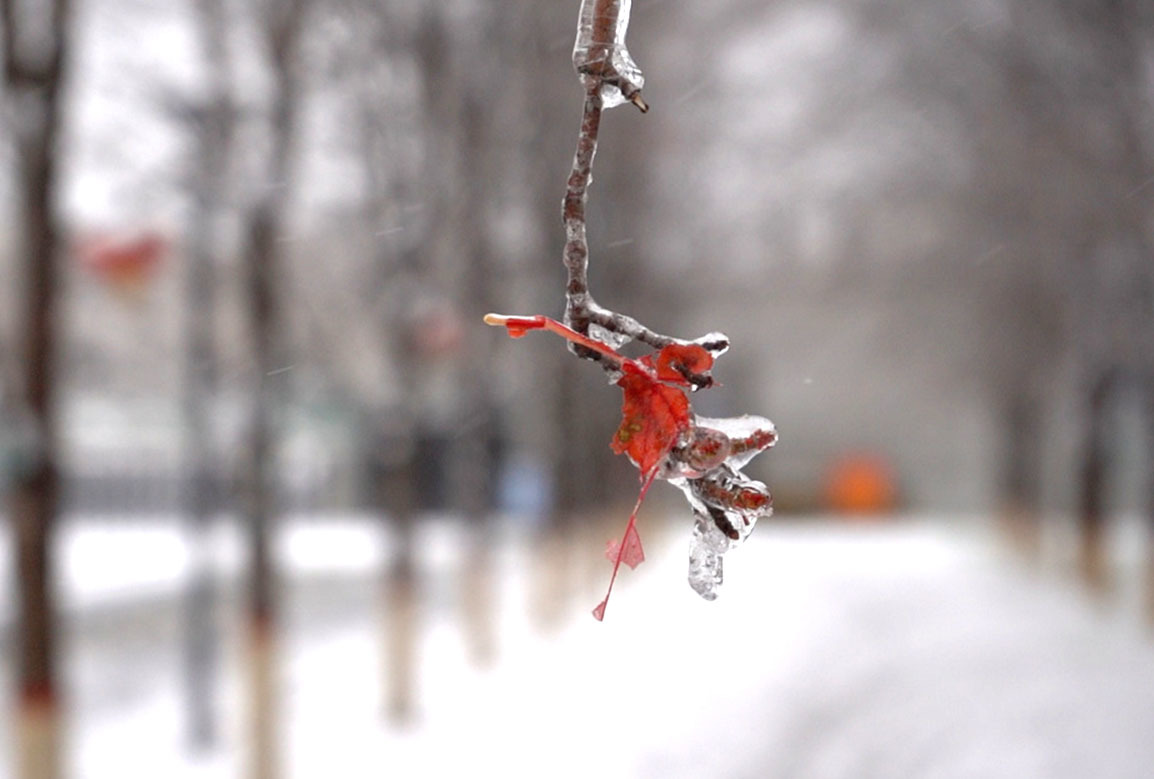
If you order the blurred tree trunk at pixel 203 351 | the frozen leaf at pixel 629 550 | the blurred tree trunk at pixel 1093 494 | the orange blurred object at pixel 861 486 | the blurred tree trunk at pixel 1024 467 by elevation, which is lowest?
the orange blurred object at pixel 861 486

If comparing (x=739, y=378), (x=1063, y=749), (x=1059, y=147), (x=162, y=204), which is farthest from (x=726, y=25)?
(x=739, y=378)

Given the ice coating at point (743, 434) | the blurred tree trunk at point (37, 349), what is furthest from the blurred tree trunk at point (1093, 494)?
the ice coating at point (743, 434)

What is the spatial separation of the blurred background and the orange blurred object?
36.3 feet

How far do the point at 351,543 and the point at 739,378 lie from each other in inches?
416

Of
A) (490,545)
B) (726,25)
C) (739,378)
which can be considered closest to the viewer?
(490,545)

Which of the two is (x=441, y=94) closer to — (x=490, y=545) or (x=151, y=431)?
(x=490, y=545)

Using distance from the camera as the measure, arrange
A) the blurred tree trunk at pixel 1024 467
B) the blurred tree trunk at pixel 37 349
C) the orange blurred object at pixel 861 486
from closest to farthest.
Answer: the blurred tree trunk at pixel 37 349 < the blurred tree trunk at pixel 1024 467 < the orange blurred object at pixel 861 486

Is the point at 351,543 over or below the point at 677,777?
below

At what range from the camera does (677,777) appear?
8461 millimetres

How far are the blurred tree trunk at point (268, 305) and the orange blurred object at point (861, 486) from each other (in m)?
30.8

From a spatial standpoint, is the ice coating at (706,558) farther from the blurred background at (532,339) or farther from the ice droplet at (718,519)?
the blurred background at (532,339)

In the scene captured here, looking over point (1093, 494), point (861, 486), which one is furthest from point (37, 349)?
point (861, 486)

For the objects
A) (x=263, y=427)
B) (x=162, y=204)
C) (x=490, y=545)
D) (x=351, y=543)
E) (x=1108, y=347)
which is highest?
(x=162, y=204)

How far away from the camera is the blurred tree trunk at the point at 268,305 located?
825 centimetres
